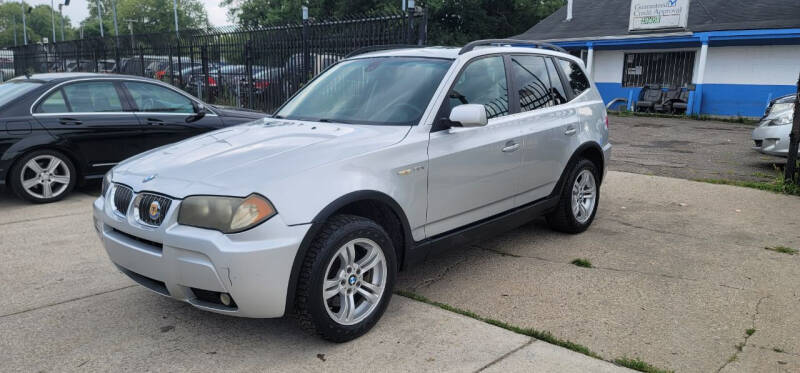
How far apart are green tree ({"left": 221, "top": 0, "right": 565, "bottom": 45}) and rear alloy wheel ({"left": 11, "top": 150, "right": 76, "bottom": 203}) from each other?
3160 cm

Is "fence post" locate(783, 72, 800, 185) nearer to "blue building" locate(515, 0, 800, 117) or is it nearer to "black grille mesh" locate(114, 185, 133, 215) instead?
"black grille mesh" locate(114, 185, 133, 215)

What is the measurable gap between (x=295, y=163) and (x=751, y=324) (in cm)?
295

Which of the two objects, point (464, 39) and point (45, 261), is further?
point (464, 39)

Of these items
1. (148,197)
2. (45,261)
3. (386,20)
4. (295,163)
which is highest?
(386,20)

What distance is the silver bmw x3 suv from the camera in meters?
3.09

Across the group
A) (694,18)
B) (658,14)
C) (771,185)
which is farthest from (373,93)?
(694,18)

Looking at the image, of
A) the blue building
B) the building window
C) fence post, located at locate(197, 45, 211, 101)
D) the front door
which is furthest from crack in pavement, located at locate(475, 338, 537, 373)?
the building window

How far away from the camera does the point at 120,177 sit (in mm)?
3656

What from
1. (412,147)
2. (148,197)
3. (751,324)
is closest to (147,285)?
(148,197)

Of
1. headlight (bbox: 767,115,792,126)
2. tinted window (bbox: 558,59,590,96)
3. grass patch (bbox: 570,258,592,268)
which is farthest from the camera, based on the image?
headlight (bbox: 767,115,792,126)

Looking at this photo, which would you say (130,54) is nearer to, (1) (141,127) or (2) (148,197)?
(1) (141,127)

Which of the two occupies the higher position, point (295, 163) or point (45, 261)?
point (295, 163)

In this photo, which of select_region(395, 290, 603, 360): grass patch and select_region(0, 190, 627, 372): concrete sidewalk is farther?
select_region(395, 290, 603, 360): grass patch

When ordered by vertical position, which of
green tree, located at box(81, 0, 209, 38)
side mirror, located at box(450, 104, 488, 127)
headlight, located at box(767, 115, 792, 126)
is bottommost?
headlight, located at box(767, 115, 792, 126)
